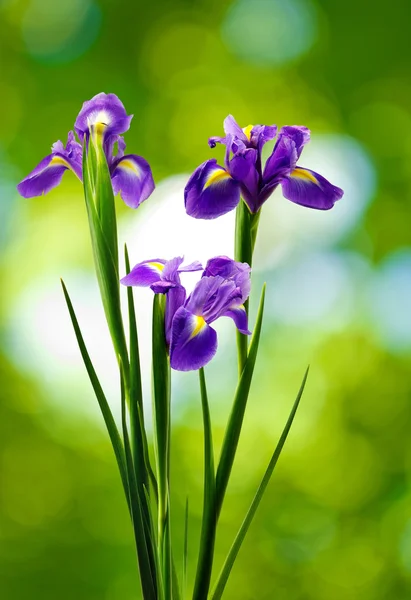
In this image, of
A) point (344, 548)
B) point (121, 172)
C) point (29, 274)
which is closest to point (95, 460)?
point (29, 274)

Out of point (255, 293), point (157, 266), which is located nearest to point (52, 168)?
point (157, 266)

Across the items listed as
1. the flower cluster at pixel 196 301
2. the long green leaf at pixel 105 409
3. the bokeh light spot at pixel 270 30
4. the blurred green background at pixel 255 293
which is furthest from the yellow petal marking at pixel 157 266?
the bokeh light spot at pixel 270 30

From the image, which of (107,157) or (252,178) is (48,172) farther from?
(252,178)

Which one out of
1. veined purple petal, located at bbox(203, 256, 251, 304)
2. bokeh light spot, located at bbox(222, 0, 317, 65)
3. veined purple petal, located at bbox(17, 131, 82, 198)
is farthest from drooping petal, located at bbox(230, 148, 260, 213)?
bokeh light spot, located at bbox(222, 0, 317, 65)

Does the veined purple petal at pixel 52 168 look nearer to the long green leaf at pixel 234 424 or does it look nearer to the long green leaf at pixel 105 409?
the long green leaf at pixel 105 409

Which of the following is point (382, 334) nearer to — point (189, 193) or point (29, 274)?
point (29, 274)

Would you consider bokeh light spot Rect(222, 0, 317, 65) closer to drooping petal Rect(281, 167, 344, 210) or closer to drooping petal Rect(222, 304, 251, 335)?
drooping petal Rect(281, 167, 344, 210)

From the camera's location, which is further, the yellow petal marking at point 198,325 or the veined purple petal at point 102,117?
the veined purple petal at point 102,117
